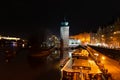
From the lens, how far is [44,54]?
6575 centimetres

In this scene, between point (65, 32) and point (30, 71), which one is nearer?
point (30, 71)

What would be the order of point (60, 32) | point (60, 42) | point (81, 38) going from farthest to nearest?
point (81, 38) → point (60, 32) → point (60, 42)

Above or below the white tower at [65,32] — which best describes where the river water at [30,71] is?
below

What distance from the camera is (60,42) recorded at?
344 feet

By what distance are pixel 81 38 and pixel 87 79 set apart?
11761cm

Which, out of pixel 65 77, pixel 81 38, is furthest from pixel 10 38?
pixel 65 77

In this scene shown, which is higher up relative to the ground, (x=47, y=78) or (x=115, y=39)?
(x=115, y=39)

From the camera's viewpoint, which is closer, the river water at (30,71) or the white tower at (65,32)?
the river water at (30,71)

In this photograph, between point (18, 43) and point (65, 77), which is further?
point (18, 43)

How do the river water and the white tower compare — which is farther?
the white tower

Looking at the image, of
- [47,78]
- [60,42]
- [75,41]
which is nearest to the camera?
[47,78]

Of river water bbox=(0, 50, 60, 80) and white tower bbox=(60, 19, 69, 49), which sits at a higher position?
white tower bbox=(60, 19, 69, 49)

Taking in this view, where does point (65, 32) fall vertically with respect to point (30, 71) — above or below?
above

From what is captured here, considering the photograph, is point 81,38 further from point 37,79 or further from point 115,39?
point 37,79
